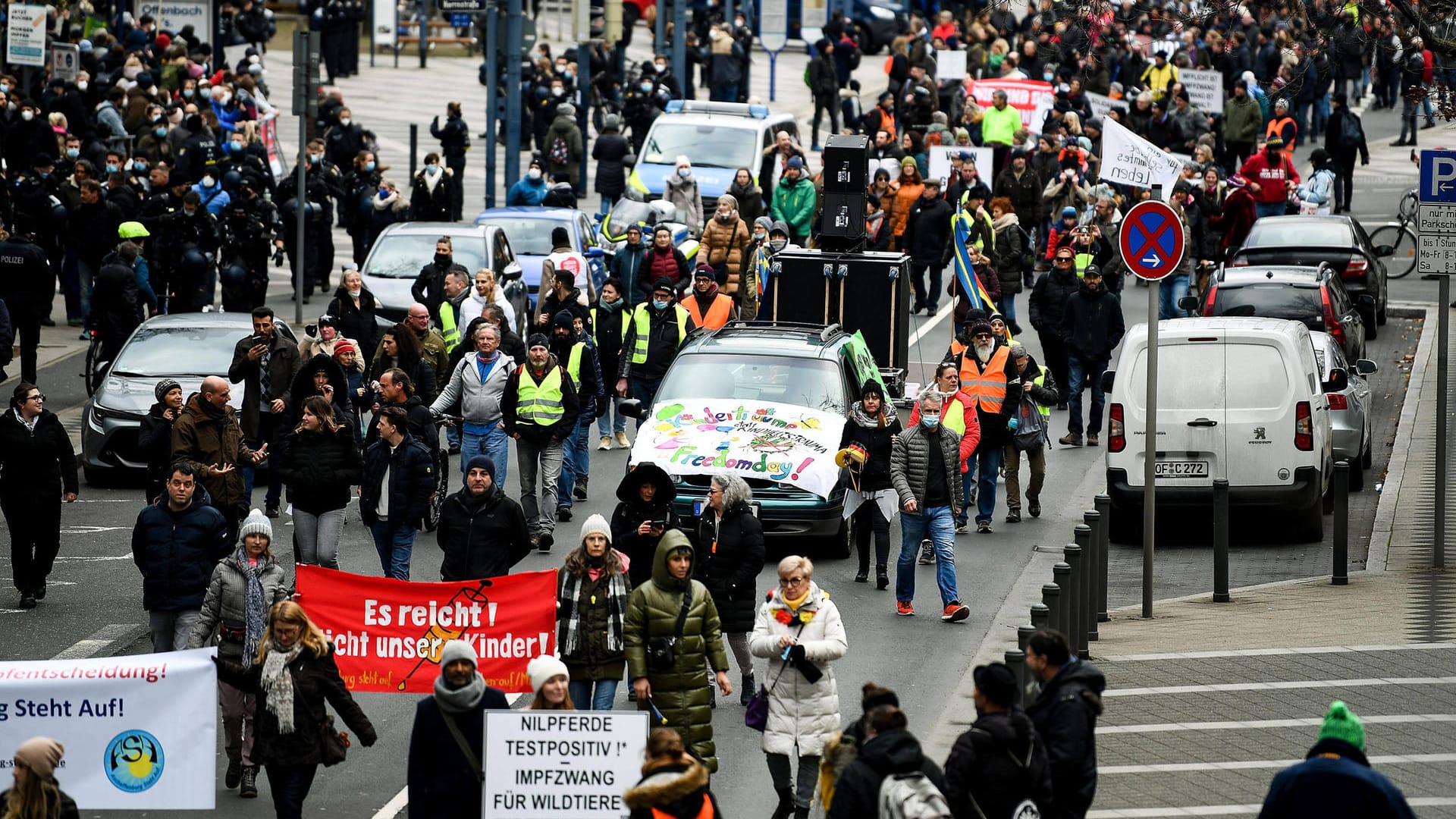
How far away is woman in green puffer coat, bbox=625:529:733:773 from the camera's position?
37.4 feet

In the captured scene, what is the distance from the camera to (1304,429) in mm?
17828

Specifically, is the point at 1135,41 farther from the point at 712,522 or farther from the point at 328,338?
the point at 712,522

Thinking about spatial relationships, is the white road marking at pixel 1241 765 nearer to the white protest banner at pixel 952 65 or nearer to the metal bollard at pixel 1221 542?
the metal bollard at pixel 1221 542

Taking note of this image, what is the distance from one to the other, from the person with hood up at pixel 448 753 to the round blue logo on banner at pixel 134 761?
159 cm

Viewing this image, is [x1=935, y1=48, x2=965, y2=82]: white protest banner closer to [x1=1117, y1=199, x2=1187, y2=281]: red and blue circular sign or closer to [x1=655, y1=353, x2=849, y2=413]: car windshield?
[x1=655, y1=353, x2=849, y2=413]: car windshield

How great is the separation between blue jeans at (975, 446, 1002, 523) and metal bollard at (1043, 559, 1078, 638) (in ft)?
16.9

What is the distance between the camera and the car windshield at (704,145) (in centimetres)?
3375

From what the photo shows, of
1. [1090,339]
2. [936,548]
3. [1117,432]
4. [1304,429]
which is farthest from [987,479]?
[1090,339]

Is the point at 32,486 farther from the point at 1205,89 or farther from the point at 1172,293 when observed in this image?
the point at 1205,89

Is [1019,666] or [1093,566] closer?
[1019,666]

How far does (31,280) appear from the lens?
23719 millimetres

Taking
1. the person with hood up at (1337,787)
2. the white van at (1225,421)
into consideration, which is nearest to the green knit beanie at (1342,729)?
the person with hood up at (1337,787)

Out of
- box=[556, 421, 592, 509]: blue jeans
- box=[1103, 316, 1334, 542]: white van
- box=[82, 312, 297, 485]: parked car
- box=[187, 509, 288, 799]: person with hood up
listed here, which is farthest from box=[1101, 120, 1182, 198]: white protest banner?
box=[187, 509, 288, 799]: person with hood up

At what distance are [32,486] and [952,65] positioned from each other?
3027 cm
